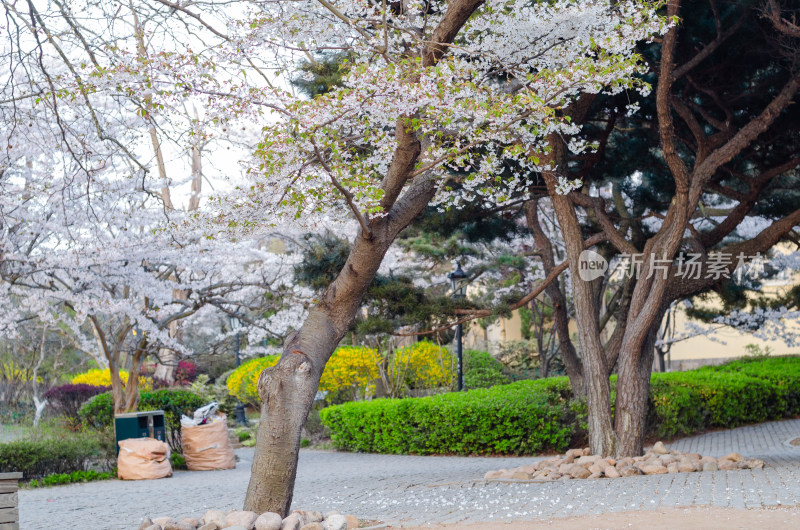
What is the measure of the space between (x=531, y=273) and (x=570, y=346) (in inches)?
223

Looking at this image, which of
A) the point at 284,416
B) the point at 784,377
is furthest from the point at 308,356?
the point at 784,377

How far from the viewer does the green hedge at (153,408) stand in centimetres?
1252

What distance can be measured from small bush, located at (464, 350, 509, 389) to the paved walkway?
24.5ft

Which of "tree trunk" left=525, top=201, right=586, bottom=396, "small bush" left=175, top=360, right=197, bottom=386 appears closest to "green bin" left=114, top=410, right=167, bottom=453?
"tree trunk" left=525, top=201, right=586, bottom=396

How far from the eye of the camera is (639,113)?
31.5ft

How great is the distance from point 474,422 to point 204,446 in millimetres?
4285

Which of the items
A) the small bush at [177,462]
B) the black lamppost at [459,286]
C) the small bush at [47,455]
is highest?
the black lamppost at [459,286]

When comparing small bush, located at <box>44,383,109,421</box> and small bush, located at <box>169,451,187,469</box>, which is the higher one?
small bush, located at <box>44,383,109,421</box>

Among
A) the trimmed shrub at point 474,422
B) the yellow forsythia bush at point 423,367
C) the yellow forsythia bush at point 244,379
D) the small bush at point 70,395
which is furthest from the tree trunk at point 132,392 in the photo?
the small bush at point 70,395

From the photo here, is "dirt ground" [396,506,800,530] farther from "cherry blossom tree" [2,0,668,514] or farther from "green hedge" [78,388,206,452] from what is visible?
"green hedge" [78,388,206,452]

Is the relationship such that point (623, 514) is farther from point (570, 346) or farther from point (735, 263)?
point (570, 346)

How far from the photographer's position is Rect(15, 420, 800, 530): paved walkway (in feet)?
20.7

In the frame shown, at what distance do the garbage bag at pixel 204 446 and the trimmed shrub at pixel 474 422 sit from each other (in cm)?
276

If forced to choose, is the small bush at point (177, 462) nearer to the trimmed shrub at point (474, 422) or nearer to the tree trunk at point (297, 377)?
the trimmed shrub at point (474, 422)
